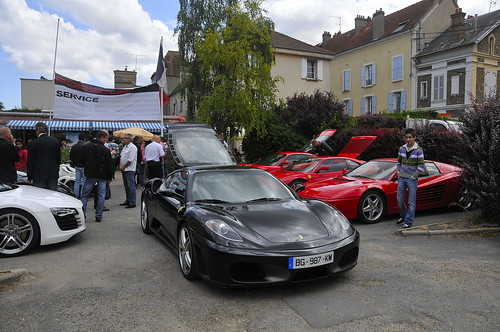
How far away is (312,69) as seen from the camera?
30.2 metres

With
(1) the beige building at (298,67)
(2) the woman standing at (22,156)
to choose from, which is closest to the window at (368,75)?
(1) the beige building at (298,67)

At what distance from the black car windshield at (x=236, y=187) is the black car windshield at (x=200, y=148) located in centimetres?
570

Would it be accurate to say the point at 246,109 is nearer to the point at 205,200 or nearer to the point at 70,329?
the point at 205,200

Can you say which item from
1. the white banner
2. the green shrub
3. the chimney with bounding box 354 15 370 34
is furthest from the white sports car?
the chimney with bounding box 354 15 370 34

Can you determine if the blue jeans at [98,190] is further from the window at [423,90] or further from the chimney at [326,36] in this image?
the chimney at [326,36]

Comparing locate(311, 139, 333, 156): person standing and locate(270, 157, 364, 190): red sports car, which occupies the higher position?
locate(311, 139, 333, 156): person standing

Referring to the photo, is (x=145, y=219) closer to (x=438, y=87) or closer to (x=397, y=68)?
(x=438, y=87)

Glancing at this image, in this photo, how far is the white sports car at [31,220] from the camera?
508 cm

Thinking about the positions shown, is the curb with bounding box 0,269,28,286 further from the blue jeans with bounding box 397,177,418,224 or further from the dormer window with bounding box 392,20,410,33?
the dormer window with bounding box 392,20,410,33

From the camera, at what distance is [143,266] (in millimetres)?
4707

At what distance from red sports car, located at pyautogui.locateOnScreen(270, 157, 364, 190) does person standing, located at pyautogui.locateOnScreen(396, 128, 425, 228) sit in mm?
2738

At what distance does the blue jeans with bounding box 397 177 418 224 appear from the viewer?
256 inches

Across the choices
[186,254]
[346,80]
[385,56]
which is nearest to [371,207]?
[186,254]

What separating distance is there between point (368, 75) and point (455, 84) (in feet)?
26.3
